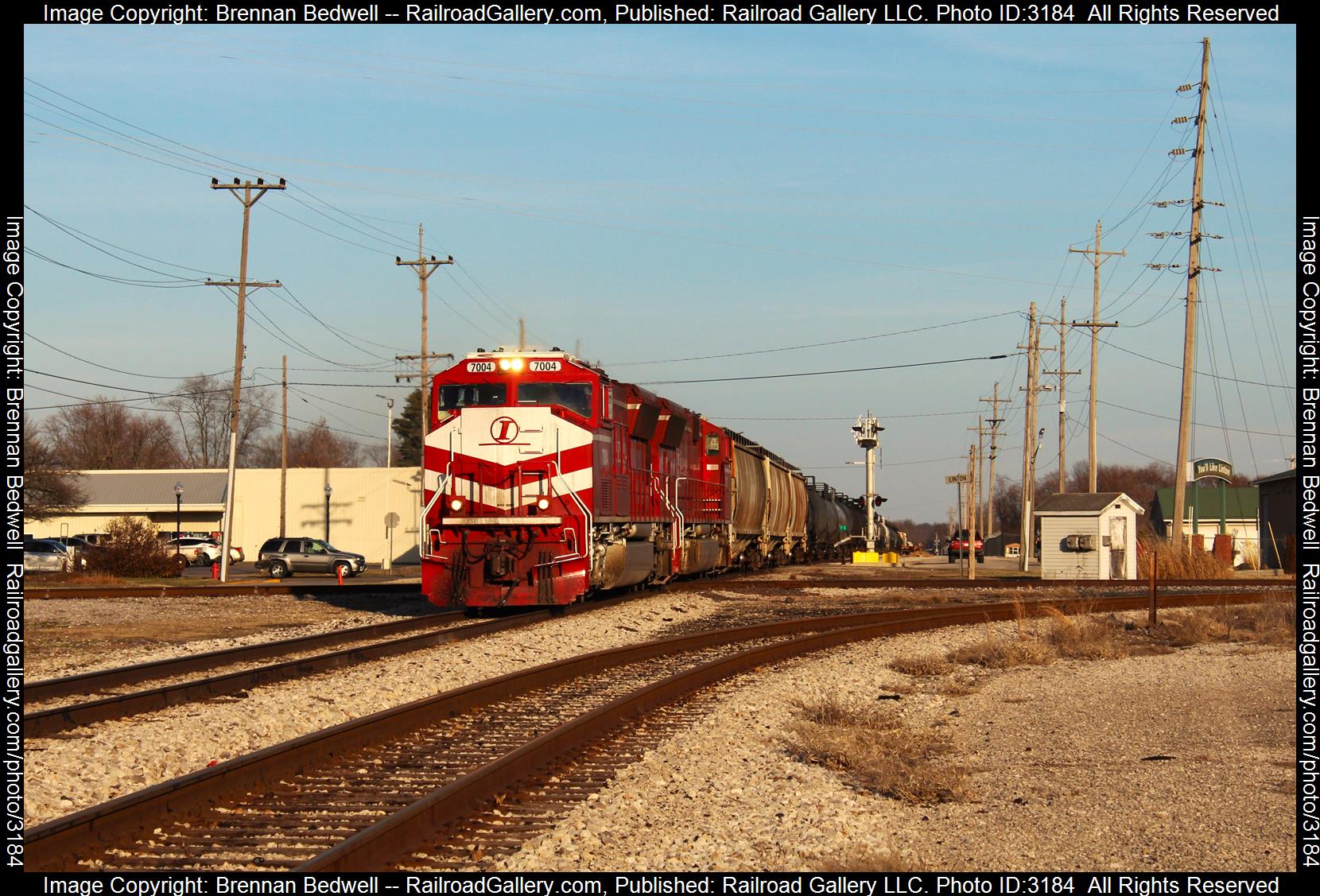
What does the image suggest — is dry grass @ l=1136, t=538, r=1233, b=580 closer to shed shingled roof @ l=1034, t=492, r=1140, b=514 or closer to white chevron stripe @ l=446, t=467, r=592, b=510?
shed shingled roof @ l=1034, t=492, r=1140, b=514

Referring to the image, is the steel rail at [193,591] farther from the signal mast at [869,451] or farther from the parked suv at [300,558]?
the signal mast at [869,451]

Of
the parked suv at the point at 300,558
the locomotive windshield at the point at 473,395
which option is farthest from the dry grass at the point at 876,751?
the parked suv at the point at 300,558

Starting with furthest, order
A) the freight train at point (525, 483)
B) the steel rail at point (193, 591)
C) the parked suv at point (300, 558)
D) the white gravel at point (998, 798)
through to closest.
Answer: the parked suv at point (300, 558) < the steel rail at point (193, 591) < the freight train at point (525, 483) < the white gravel at point (998, 798)

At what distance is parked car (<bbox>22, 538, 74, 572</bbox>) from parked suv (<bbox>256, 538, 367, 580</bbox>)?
22.6ft

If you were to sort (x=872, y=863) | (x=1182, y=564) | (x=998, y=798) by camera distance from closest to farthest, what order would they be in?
(x=872, y=863), (x=998, y=798), (x=1182, y=564)

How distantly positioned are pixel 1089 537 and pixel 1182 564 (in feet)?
9.87

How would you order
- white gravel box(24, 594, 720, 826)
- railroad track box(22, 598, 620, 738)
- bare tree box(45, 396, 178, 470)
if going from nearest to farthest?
white gravel box(24, 594, 720, 826) → railroad track box(22, 598, 620, 738) → bare tree box(45, 396, 178, 470)

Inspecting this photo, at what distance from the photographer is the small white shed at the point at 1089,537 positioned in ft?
113

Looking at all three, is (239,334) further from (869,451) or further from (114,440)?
(114,440)

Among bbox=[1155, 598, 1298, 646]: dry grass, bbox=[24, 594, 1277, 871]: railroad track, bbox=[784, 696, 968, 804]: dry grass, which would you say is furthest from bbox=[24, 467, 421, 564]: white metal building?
bbox=[784, 696, 968, 804]: dry grass

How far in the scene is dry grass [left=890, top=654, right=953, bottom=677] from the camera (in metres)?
14.9

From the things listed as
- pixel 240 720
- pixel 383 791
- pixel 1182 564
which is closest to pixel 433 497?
pixel 240 720

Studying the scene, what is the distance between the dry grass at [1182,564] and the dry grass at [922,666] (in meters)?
21.3

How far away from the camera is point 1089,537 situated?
1352 inches
